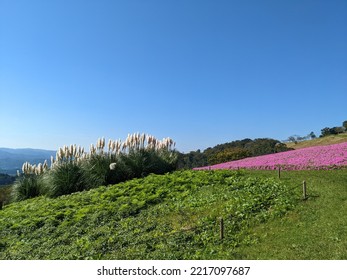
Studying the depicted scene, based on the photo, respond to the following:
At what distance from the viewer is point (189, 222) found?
7652 mm

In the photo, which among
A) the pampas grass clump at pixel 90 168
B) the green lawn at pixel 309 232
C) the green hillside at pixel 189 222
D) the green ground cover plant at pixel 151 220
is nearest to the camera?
the green lawn at pixel 309 232

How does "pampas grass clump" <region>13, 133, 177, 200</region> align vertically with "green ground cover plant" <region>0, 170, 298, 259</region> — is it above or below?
above

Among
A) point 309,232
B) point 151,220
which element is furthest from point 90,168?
point 309,232

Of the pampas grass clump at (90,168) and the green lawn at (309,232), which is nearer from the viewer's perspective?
the green lawn at (309,232)

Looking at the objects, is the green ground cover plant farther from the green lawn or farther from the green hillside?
the green lawn

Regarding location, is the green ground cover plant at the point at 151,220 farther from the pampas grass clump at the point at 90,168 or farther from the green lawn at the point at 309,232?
the pampas grass clump at the point at 90,168

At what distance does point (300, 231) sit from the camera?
252 inches

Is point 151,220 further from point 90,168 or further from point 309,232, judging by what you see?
point 90,168

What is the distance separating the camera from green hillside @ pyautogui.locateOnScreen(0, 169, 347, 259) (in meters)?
5.91

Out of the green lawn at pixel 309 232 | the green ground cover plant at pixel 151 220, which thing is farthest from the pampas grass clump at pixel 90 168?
the green lawn at pixel 309 232

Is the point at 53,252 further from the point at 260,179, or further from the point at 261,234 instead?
the point at 260,179

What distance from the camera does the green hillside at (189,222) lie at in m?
5.91

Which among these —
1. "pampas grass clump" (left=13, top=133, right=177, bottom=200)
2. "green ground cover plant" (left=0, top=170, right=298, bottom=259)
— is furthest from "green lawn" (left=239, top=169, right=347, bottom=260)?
"pampas grass clump" (left=13, top=133, right=177, bottom=200)
